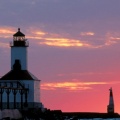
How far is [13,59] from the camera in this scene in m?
118

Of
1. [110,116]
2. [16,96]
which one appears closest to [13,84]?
[16,96]

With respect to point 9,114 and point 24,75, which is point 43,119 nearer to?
point 9,114

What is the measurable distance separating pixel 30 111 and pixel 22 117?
523 cm

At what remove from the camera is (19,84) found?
116312mm

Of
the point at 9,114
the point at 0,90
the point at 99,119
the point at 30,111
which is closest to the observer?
the point at 9,114

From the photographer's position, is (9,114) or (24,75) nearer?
(9,114)

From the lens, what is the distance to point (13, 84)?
11644 cm

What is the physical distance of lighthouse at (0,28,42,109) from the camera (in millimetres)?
115625

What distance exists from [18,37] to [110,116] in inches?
958

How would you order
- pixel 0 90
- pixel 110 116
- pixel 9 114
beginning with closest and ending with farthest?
pixel 9 114 → pixel 0 90 → pixel 110 116

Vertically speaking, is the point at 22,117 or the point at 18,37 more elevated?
the point at 18,37

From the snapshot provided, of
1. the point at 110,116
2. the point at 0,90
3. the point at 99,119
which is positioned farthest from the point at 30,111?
the point at 110,116

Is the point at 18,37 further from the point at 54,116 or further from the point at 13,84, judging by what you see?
the point at 54,116

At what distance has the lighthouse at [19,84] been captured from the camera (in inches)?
4552
